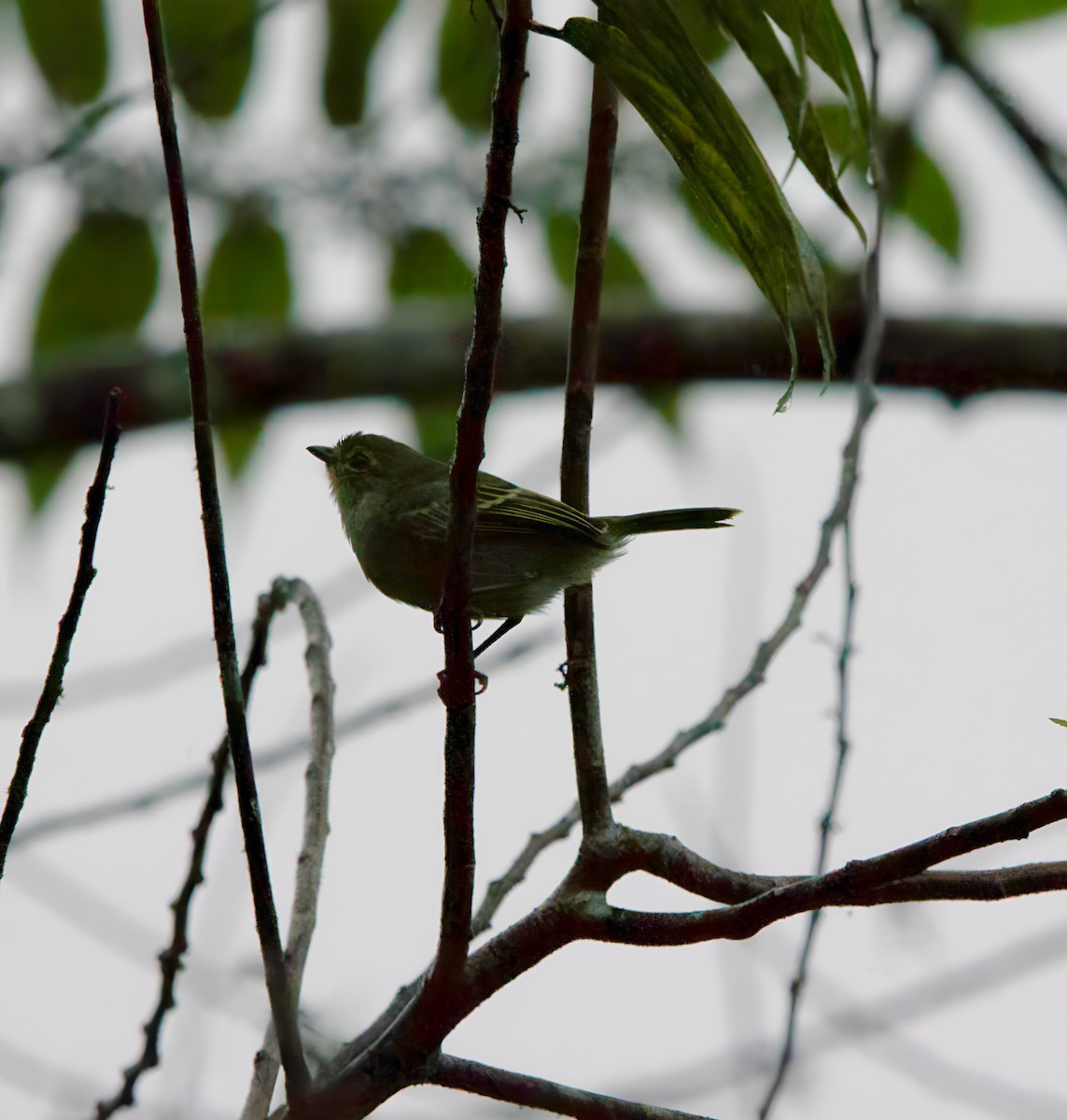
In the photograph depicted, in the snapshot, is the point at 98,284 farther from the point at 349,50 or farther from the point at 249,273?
the point at 349,50

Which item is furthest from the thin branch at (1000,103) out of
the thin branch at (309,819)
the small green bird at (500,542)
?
the thin branch at (309,819)

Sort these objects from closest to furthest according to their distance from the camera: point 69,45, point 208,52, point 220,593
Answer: point 220,593, point 208,52, point 69,45

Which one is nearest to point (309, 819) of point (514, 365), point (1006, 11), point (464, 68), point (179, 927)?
point (179, 927)

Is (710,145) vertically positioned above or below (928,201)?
below

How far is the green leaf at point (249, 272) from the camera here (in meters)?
4.04

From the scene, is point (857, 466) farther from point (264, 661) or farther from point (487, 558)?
point (264, 661)

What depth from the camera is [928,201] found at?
3.86 meters

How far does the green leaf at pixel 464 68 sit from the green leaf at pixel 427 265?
367mm

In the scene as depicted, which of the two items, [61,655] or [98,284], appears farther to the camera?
[98,284]

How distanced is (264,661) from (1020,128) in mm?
2132

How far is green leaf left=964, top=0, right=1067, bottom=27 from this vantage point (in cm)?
344

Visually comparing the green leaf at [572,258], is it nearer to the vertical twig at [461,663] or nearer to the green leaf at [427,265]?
the green leaf at [427,265]

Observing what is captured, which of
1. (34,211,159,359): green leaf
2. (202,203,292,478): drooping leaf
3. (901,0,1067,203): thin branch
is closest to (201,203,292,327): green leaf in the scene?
(202,203,292,478): drooping leaf

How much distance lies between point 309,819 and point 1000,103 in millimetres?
2268
